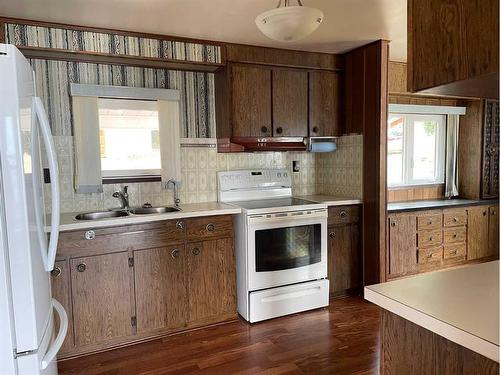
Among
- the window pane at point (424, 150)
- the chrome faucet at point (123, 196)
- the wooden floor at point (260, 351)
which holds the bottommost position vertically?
the wooden floor at point (260, 351)

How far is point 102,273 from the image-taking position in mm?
2494

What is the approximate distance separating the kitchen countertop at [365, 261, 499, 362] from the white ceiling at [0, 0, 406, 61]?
1827mm

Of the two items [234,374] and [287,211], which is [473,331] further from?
[287,211]

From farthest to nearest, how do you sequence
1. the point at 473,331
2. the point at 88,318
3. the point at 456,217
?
the point at 456,217
the point at 88,318
the point at 473,331

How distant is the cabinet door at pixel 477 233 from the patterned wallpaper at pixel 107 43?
3246mm

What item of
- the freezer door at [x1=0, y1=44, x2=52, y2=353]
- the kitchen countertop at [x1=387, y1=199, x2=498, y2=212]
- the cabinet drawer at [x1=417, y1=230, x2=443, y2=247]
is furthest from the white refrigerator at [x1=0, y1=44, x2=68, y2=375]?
the cabinet drawer at [x1=417, y1=230, x2=443, y2=247]

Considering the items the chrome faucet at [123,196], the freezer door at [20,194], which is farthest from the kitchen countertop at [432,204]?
the freezer door at [20,194]

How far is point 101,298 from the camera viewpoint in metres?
2.51

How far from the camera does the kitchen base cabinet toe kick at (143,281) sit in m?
2.44

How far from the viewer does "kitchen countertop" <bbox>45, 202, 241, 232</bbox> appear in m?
2.39

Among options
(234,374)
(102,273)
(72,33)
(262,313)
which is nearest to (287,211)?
(262,313)

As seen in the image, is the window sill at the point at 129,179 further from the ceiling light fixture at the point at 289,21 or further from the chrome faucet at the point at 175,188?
the ceiling light fixture at the point at 289,21

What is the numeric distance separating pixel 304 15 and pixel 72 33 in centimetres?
180

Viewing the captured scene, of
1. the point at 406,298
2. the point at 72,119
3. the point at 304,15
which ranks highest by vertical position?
the point at 304,15
